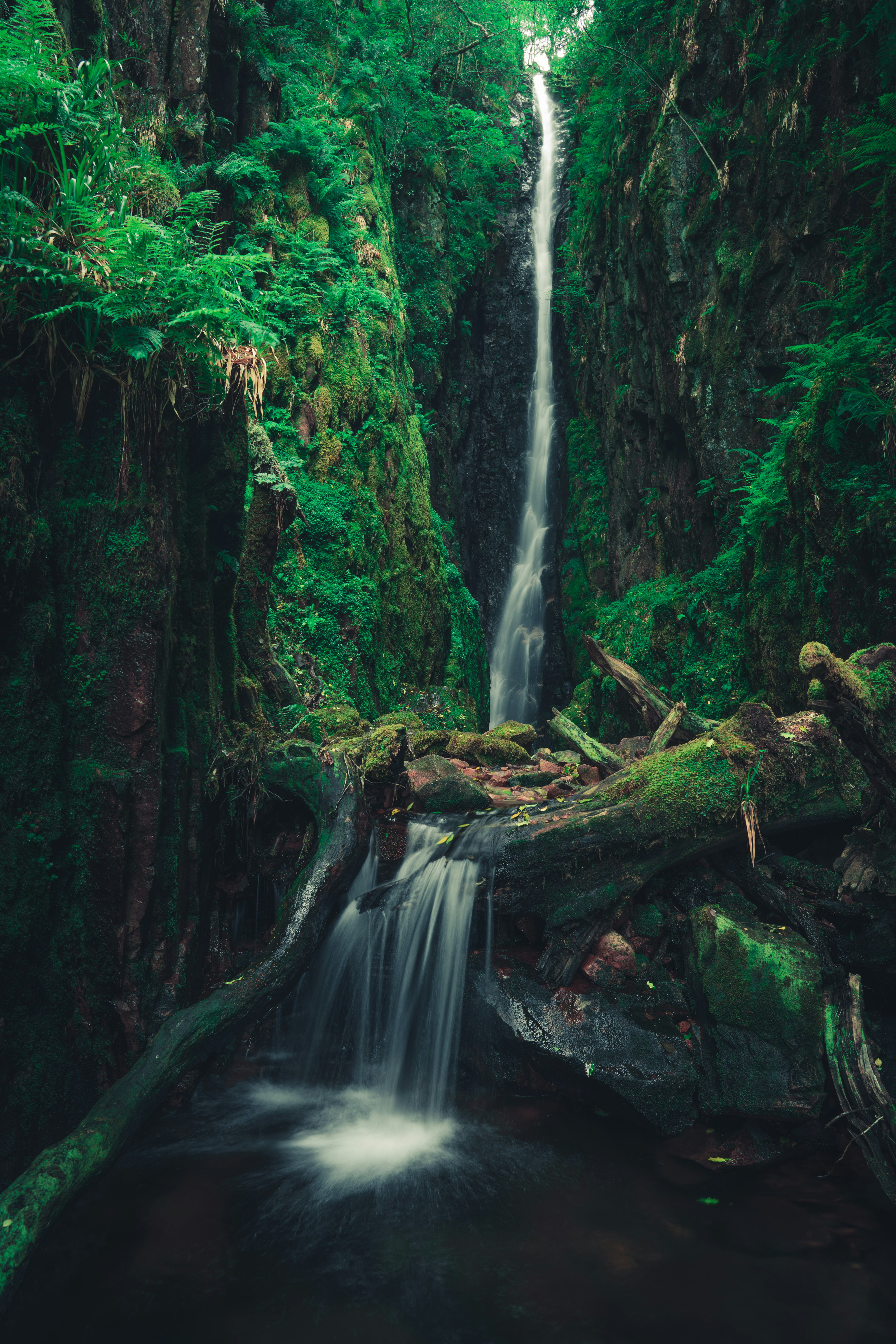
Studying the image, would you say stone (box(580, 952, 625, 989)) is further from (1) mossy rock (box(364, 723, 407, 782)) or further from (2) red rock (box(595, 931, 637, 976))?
(1) mossy rock (box(364, 723, 407, 782))

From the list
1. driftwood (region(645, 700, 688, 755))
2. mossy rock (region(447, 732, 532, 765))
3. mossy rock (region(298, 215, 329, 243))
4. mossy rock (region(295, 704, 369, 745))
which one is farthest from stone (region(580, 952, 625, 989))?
mossy rock (region(298, 215, 329, 243))

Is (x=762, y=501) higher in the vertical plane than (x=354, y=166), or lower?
lower

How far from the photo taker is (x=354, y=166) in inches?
500

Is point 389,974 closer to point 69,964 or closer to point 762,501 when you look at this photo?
point 69,964

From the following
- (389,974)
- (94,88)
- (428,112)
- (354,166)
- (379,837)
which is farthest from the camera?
(428,112)

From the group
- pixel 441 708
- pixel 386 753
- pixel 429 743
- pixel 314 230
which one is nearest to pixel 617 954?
pixel 386 753

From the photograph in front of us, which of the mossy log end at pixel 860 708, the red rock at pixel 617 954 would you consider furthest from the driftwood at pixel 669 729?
the mossy log end at pixel 860 708

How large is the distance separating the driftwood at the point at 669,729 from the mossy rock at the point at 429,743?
2950 mm

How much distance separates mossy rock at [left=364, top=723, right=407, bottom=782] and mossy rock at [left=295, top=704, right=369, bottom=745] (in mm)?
543

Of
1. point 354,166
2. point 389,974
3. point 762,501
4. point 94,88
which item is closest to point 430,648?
point 762,501

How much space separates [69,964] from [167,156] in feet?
32.9

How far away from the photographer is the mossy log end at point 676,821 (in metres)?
5.66

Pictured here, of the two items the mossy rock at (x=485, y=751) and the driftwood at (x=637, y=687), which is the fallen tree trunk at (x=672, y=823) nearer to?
the driftwood at (x=637, y=687)

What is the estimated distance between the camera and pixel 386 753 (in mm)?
7012
